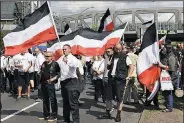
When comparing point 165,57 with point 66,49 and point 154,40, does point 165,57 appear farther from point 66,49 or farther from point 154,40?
point 66,49

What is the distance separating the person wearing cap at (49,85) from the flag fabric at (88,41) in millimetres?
1258

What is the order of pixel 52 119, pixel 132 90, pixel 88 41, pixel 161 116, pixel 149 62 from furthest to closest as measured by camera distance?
pixel 132 90, pixel 88 41, pixel 149 62, pixel 161 116, pixel 52 119

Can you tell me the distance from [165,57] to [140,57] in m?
0.96

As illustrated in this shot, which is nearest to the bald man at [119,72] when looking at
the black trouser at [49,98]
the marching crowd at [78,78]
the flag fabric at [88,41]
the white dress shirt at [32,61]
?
the marching crowd at [78,78]

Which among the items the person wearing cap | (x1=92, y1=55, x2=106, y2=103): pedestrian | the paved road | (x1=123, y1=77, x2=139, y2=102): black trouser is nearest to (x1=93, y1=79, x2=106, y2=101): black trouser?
(x1=92, y1=55, x2=106, y2=103): pedestrian

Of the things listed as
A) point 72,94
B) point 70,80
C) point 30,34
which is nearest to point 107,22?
point 30,34

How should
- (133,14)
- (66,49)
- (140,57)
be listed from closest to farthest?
(66,49) < (140,57) < (133,14)

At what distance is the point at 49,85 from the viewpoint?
9.16m

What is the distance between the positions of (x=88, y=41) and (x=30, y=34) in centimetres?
190

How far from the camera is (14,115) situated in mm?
9586

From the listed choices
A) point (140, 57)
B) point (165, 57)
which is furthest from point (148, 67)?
point (165, 57)

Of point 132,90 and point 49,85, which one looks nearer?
point 49,85

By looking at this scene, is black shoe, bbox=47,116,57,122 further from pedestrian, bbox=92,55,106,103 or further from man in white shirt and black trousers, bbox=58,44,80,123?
pedestrian, bbox=92,55,106,103

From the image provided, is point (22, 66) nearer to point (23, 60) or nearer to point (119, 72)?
point (23, 60)
